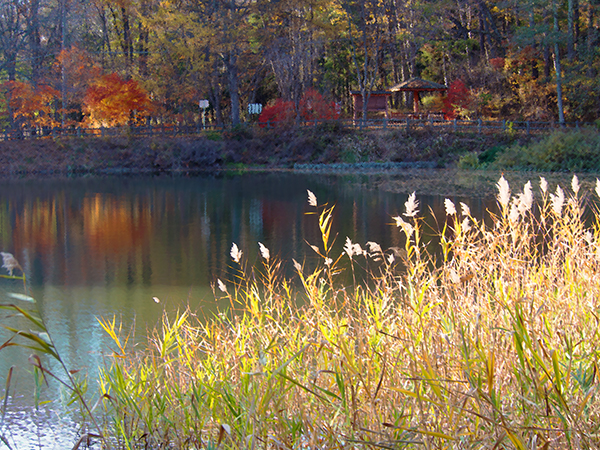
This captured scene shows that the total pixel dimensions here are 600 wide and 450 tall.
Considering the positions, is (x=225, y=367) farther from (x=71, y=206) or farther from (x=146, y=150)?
(x=146, y=150)

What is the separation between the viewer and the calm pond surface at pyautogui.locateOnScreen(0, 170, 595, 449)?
249 inches

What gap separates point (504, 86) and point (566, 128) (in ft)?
20.0

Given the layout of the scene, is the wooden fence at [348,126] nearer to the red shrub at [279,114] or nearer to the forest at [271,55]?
the red shrub at [279,114]

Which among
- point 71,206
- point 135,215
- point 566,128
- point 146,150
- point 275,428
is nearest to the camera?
point 275,428

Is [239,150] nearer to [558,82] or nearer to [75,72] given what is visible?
[75,72]

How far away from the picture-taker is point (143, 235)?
1421 cm

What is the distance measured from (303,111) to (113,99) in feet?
37.4

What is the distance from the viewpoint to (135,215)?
58.2ft

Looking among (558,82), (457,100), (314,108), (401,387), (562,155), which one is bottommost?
(401,387)

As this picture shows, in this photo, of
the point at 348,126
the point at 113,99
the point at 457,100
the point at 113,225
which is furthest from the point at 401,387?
the point at 457,100

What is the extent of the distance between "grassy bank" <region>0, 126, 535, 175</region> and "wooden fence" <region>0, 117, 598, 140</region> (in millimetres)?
502

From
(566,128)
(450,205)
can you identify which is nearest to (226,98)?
(566,128)

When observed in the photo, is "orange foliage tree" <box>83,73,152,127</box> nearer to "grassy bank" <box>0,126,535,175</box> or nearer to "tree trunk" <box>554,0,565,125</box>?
"grassy bank" <box>0,126,535,175</box>

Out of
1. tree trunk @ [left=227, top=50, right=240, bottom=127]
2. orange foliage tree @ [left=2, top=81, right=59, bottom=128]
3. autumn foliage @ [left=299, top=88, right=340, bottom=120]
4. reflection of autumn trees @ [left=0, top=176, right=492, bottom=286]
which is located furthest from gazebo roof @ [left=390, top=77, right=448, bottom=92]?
orange foliage tree @ [left=2, top=81, right=59, bottom=128]
